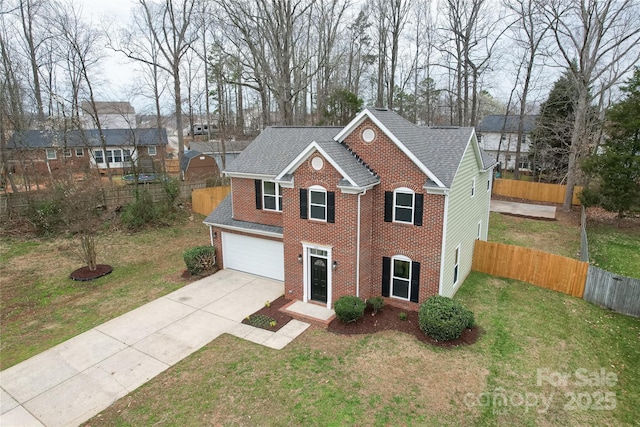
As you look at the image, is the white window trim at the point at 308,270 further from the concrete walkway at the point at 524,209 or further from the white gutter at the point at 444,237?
the concrete walkway at the point at 524,209

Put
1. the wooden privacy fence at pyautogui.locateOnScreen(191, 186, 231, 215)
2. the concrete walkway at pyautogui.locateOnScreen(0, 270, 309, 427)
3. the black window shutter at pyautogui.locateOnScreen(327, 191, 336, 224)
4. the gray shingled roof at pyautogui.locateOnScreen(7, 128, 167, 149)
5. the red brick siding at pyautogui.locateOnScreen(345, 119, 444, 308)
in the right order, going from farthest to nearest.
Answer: the gray shingled roof at pyautogui.locateOnScreen(7, 128, 167, 149), the wooden privacy fence at pyautogui.locateOnScreen(191, 186, 231, 215), the black window shutter at pyautogui.locateOnScreen(327, 191, 336, 224), the red brick siding at pyautogui.locateOnScreen(345, 119, 444, 308), the concrete walkway at pyautogui.locateOnScreen(0, 270, 309, 427)

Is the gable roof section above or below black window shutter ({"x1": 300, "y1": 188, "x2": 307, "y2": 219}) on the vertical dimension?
above

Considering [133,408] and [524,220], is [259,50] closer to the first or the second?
[524,220]

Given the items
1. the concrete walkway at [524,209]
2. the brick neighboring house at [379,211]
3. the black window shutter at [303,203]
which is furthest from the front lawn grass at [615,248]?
the black window shutter at [303,203]

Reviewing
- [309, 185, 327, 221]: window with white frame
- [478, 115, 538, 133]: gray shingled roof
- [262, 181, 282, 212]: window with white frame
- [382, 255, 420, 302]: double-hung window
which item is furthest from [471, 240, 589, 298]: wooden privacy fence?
[478, 115, 538, 133]: gray shingled roof

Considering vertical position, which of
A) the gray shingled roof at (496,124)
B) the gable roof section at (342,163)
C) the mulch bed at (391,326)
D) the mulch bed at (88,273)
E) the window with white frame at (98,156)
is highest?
the gray shingled roof at (496,124)

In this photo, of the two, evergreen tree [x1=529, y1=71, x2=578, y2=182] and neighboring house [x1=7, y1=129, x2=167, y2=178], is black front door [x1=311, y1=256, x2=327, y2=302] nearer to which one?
neighboring house [x1=7, y1=129, x2=167, y2=178]
